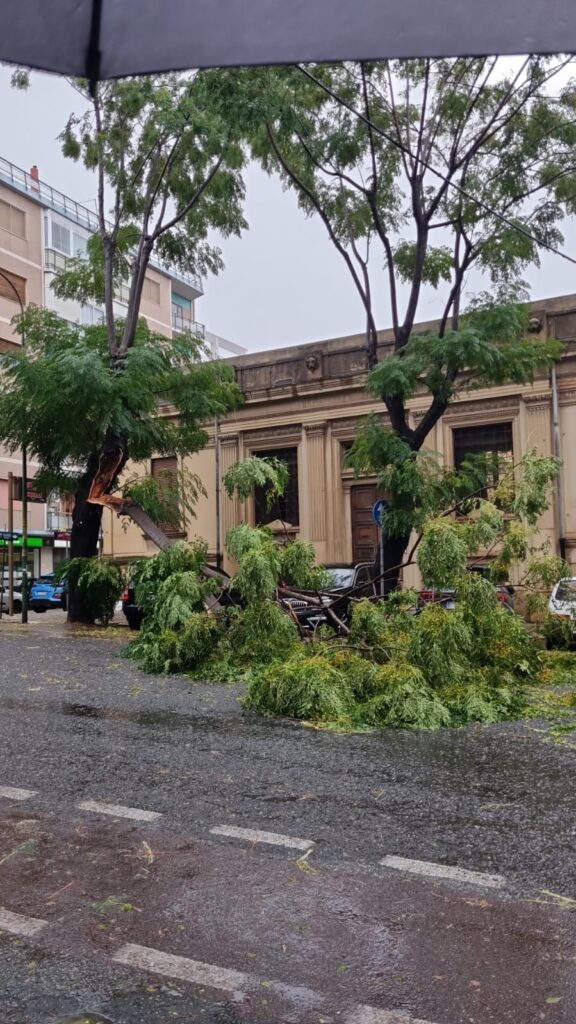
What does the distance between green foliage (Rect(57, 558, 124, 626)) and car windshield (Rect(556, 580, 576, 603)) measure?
10.3m

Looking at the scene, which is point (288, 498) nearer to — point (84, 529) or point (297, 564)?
point (84, 529)

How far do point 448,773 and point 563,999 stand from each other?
3.58 meters

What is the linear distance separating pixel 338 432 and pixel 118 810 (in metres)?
24.5

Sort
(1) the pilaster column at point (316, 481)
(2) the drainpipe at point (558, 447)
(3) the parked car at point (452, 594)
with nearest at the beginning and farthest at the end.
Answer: (3) the parked car at point (452, 594), (2) the drainpipe at point (558, 447), (1) the pilaster column at point (316, 481)

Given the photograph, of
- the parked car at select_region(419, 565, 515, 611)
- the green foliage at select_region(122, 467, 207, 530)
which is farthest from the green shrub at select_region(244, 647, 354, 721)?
the green foliage at select_region(122, 467, 207, 530)

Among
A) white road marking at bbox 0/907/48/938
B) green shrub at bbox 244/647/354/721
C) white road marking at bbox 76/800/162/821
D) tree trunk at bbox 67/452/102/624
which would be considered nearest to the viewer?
white road marking at bbox 0/907/48/938

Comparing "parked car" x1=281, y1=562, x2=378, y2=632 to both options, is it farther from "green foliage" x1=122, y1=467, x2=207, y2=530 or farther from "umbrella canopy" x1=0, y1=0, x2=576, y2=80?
"umbrella canopy" x1=0, y1=0, x2=576, y2=80

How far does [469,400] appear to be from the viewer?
27.1 m

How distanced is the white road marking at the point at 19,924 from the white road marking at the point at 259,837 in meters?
1.42

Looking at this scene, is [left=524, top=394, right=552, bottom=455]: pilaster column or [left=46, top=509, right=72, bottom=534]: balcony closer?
[left=524, top=394, right=552, bottom=455]: pilaster column

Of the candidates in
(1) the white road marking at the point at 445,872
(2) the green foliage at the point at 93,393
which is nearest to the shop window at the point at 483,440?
(2) the green foliage at the point at 93,393

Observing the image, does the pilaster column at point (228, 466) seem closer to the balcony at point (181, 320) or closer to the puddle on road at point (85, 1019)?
the puddle on road at point (85, 1019)

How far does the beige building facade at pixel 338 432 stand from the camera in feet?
83.6

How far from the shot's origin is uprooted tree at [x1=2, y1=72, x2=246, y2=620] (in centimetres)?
1869
